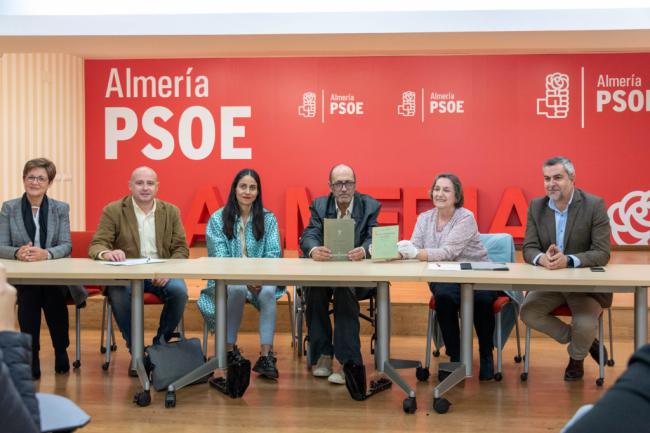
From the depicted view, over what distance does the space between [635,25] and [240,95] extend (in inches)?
143

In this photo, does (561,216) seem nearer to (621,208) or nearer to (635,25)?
(635,25)

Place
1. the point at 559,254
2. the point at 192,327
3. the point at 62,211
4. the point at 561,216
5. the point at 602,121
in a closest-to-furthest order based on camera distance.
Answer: the point at 559,254 → the point at 561,216 → the point at 62,211 → the point at 192,327 → the point at 602,121

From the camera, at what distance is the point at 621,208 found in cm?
743

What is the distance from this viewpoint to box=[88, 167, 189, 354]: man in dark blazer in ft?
14.3

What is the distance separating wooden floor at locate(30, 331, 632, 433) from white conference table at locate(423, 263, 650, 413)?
0.22 meters

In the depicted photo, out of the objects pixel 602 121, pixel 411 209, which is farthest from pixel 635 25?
pixel 411 209

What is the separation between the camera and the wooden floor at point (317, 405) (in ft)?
11.4

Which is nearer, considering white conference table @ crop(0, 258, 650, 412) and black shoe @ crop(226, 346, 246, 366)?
white conference table @ crop(0, 258, 650, 412)

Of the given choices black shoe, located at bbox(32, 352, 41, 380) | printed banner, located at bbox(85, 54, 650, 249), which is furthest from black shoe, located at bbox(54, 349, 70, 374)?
printed banner, located at bbox(85, 54, 650, 249)

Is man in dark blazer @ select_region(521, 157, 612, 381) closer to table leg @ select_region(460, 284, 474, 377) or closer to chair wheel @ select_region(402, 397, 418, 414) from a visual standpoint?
table leg @ select_region(460, 284, 474, 377)

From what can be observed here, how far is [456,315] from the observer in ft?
13.9

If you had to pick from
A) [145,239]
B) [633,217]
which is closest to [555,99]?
[633,217]

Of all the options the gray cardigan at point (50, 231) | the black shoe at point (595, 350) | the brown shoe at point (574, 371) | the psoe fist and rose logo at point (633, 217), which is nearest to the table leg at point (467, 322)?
the brown shoe at point (574, 371)

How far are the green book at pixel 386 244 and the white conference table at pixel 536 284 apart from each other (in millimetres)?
399
